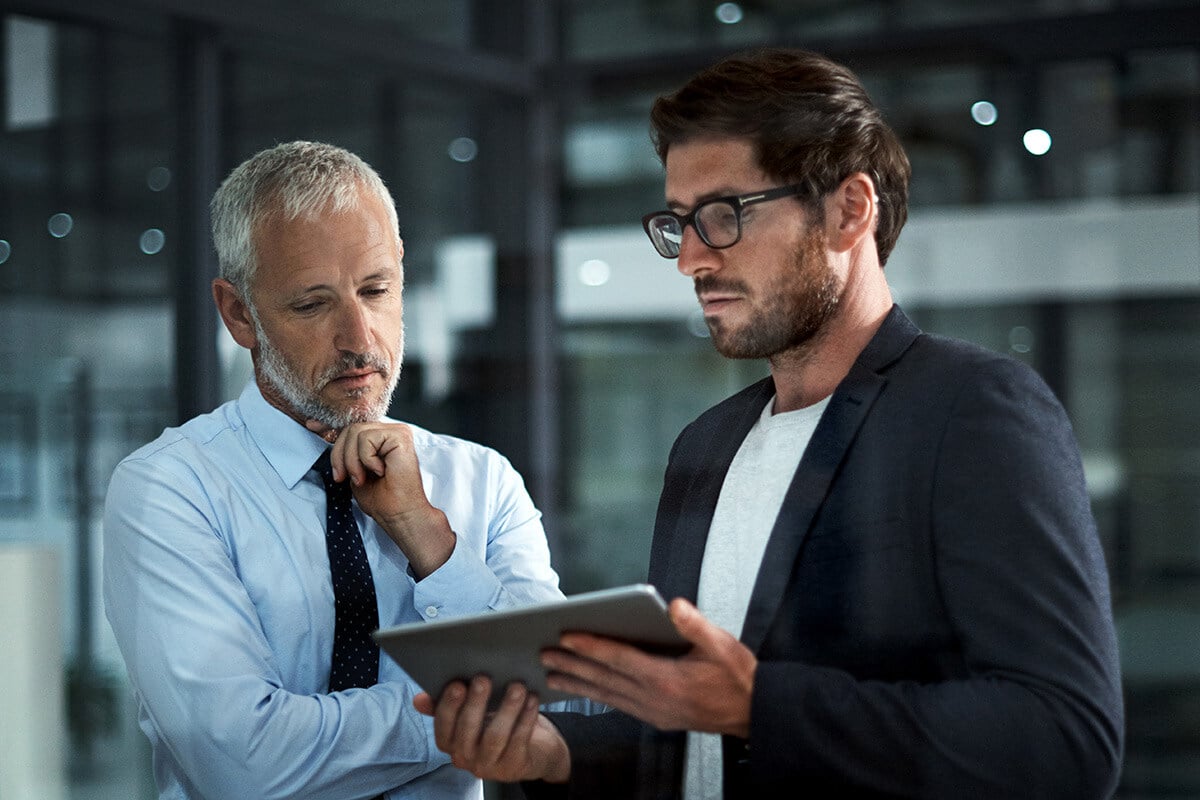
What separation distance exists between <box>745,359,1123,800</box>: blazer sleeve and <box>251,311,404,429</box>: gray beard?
2.43 ft

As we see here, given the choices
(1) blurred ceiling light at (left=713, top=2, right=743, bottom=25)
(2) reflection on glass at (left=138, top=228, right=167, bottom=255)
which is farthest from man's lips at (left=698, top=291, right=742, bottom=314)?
(1) blurred ceiling light at (left=713, top=2, right=743, bottom=25)

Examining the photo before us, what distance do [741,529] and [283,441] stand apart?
673 mm

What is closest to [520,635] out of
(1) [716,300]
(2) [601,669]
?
(2) [601,669]

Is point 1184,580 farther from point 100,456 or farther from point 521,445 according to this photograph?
point 100,456

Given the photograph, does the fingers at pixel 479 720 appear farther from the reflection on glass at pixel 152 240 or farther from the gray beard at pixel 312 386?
the reflection on glass at pixel 152 240

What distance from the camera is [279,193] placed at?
1.75 meters

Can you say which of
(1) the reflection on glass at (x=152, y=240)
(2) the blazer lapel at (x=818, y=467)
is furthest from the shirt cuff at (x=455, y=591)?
(1) the reflection on glass at (x=152, y=240)

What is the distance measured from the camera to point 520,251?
13.8ft

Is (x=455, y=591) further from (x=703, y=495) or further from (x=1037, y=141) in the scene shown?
(x=1037, y=141)

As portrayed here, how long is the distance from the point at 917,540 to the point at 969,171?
266cm

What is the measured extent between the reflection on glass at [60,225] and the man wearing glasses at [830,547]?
187 centimetres

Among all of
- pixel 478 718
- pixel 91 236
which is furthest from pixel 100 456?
pixel 478 718

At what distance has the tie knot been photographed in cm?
177

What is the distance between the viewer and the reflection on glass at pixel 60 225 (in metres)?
2.90
